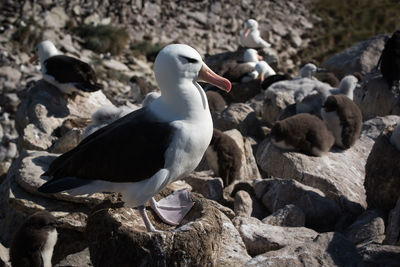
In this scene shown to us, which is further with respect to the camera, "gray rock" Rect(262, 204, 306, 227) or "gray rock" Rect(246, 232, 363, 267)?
"gray rock" Rect(262, 204, 306, 227)

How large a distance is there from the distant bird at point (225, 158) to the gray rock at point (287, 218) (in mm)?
1332

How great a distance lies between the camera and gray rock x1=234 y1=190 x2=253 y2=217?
212 inches

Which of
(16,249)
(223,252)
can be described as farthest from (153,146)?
(16,249)

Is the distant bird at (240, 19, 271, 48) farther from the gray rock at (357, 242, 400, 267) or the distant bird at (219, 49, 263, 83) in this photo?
the gray rock at (357, 242, 400, 267)

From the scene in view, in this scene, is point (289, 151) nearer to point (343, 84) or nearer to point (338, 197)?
point (338, 197)

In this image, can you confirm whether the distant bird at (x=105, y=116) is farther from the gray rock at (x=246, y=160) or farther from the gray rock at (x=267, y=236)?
the gray rock at (x=267, y=236)


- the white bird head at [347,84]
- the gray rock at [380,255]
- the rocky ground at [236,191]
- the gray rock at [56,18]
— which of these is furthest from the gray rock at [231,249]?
the gray rock at [56,18]

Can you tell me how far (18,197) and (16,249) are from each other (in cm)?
87

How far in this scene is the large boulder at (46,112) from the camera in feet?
23.8

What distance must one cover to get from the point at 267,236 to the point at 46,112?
14.5ft

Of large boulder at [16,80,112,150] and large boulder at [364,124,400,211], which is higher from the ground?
large boulder at [364,124,400,211]

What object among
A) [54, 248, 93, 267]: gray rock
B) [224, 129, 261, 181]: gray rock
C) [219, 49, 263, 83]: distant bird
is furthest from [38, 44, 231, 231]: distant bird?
[219, 49, 263, 83]: distant bird

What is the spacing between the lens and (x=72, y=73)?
7.51 metres

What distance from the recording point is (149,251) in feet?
10.9
